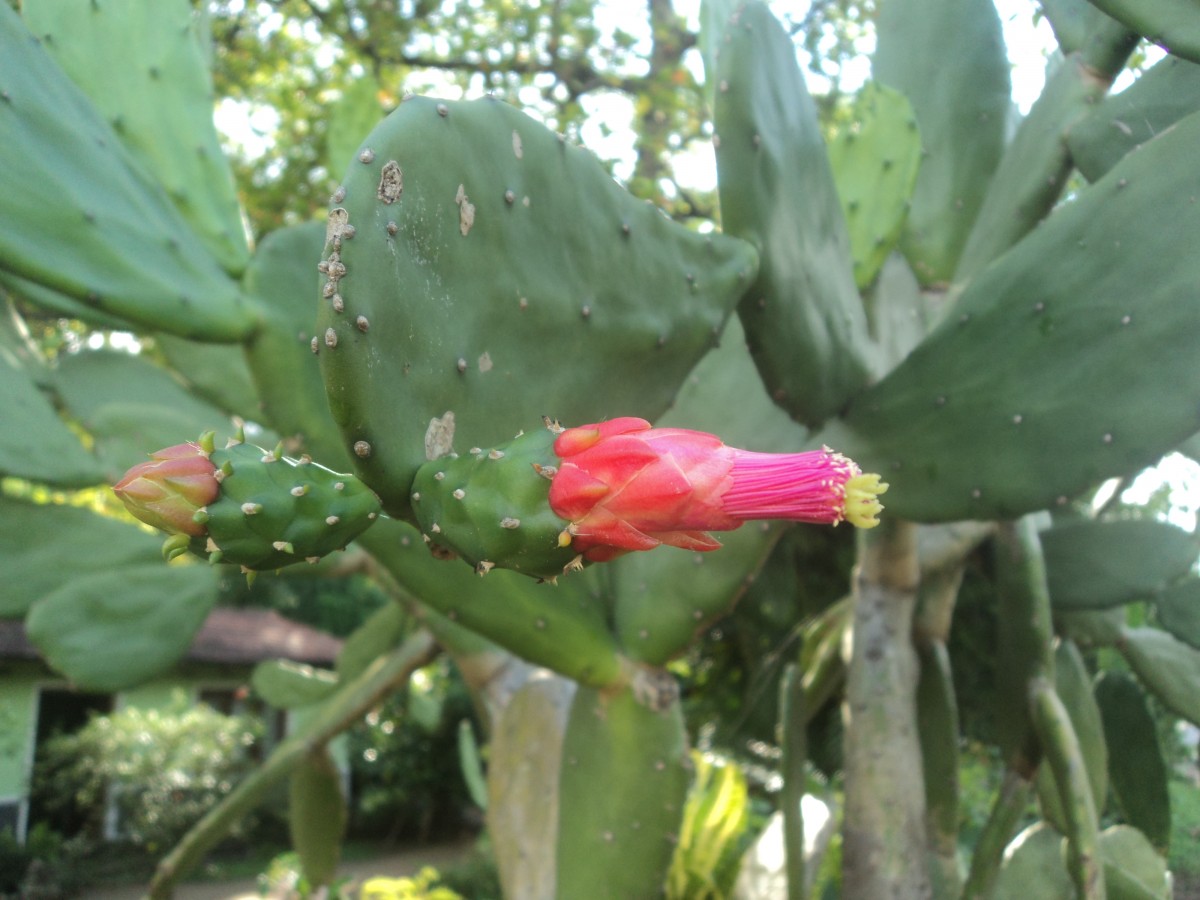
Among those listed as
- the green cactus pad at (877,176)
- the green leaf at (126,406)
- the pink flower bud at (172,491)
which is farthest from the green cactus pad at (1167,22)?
the green leaf at (126,406)

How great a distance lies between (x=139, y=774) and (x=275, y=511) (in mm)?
10686

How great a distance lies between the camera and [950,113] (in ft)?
8.04

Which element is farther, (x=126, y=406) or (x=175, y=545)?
(x=126, y=406)

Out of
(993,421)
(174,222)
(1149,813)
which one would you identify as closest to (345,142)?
(174,222)

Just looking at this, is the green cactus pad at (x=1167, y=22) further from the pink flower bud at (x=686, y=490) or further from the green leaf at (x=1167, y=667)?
the green leaf at (x=1167, y=667)

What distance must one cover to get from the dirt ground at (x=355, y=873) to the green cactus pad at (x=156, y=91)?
7.56m

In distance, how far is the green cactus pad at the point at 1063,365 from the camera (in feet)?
4.92

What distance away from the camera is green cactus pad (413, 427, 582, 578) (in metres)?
0.81

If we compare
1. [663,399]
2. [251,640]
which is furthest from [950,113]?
[251,640]

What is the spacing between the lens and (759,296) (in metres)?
1.63

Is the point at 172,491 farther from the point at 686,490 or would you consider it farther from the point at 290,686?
the point at 290,686

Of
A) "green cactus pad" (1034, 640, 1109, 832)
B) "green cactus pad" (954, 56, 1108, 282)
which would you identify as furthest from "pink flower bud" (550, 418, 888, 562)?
"green cactus pad" (1034, 640, 1109, 832)

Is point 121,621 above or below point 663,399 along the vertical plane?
above

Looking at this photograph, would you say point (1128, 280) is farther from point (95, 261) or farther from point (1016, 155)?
point (95, 261)
